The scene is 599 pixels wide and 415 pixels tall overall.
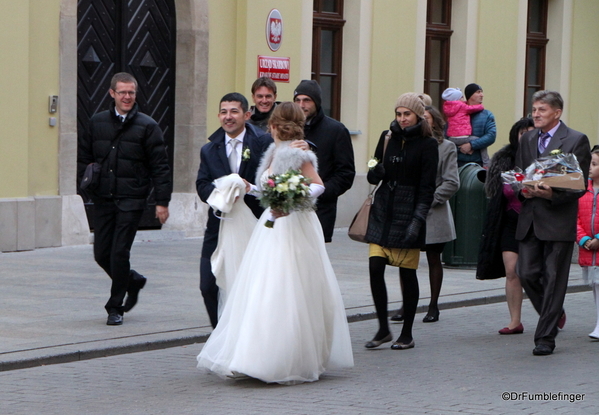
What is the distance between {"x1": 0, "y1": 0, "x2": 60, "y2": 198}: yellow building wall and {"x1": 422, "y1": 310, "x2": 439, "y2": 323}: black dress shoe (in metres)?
5.85

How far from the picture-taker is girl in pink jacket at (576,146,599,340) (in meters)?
8.84

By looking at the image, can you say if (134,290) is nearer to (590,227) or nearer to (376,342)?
(376,342)

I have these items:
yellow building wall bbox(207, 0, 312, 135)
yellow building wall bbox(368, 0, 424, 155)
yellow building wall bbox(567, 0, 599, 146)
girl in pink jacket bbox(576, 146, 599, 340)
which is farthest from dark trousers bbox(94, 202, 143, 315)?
yellow building wall bbox(567, 0, 599, 146)

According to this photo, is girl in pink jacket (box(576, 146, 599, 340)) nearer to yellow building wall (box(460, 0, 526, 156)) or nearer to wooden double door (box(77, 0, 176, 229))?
wooden double door (box(77, 0, 176, 229))

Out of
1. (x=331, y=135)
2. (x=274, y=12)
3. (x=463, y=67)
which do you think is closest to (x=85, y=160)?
(x=331, y=135)

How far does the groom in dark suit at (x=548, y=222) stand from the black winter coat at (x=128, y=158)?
277 centimetres

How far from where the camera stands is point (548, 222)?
824cm

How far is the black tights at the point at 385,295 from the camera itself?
8328 mm

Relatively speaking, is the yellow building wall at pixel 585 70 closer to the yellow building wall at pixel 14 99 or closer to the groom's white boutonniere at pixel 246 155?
the yellow building wall at pixel 14 99

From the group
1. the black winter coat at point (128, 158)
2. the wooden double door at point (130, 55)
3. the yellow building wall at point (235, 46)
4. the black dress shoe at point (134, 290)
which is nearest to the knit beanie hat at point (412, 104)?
the black winter coat at point (128, 158)

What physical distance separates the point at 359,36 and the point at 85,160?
9.89 m

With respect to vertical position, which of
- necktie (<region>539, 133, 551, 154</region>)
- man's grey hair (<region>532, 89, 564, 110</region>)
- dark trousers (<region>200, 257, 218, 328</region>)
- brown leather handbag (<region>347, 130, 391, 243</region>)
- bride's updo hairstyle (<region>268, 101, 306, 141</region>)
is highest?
man's grey hair (<region>532, 89, 564, 110</region>)

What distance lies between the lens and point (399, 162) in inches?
327

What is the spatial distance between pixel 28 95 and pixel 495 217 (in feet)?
22.0
